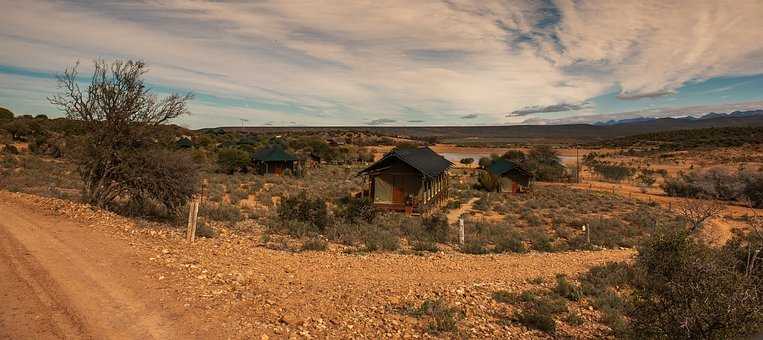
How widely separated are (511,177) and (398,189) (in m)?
12.9

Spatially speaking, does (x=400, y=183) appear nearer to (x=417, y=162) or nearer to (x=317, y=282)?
(x=417, y=162)

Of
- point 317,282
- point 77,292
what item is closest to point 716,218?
point 317,282

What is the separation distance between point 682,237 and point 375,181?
17.3 meters

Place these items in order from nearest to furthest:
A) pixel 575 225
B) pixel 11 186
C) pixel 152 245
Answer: pixel 152 245 → pixel 11 186 → pixel 575 225

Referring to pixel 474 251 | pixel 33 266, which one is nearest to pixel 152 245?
pixel 33 266

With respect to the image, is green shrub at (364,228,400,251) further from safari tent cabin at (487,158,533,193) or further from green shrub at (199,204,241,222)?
safari tent cabin at (487,158,533,193)

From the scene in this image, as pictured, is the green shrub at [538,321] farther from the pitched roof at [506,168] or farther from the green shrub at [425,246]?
the pitched roof at [506,168]

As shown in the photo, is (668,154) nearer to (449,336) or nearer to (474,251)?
(474,251)

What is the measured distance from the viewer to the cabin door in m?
24.2

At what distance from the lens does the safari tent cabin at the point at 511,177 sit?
3341 centimetres

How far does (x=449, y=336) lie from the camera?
685 centimetres

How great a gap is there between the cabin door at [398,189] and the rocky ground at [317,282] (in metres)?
11.4

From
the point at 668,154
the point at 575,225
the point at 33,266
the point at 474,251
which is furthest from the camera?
the point at 668,154

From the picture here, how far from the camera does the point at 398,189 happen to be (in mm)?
24297
